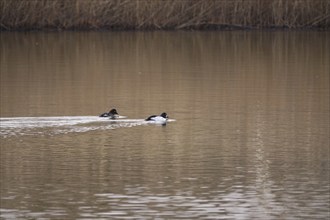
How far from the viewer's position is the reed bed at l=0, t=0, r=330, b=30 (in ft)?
99.9

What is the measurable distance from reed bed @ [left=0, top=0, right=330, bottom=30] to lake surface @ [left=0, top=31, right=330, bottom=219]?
5641 mm

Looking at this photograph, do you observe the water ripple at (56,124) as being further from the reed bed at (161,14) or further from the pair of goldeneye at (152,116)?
the reed bed at (161,14)

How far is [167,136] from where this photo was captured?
46.7 feet

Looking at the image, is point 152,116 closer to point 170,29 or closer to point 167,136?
point 167,136

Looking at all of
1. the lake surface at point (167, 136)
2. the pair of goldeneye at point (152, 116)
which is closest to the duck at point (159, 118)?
the pair of goldeneye at point (152, 116)

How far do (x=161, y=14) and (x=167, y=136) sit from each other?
55.4 ft

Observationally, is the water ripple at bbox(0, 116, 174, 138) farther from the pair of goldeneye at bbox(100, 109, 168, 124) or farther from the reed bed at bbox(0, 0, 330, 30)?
the reed bed at bbox(0, 0, 330, 30)

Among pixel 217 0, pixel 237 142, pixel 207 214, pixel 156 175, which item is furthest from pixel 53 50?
pixel 207 214

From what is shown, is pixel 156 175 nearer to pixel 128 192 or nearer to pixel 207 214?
pixel 128 192

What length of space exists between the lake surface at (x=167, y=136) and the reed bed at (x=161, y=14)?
5641 mm

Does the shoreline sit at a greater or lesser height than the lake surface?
greater

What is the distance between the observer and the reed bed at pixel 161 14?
30.5 meters

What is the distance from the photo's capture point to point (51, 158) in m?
12.6

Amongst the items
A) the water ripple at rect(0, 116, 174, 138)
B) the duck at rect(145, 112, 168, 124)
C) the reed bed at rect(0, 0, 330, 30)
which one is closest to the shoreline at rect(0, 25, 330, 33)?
the reed bed at rect(0, 0, 330, 30)
